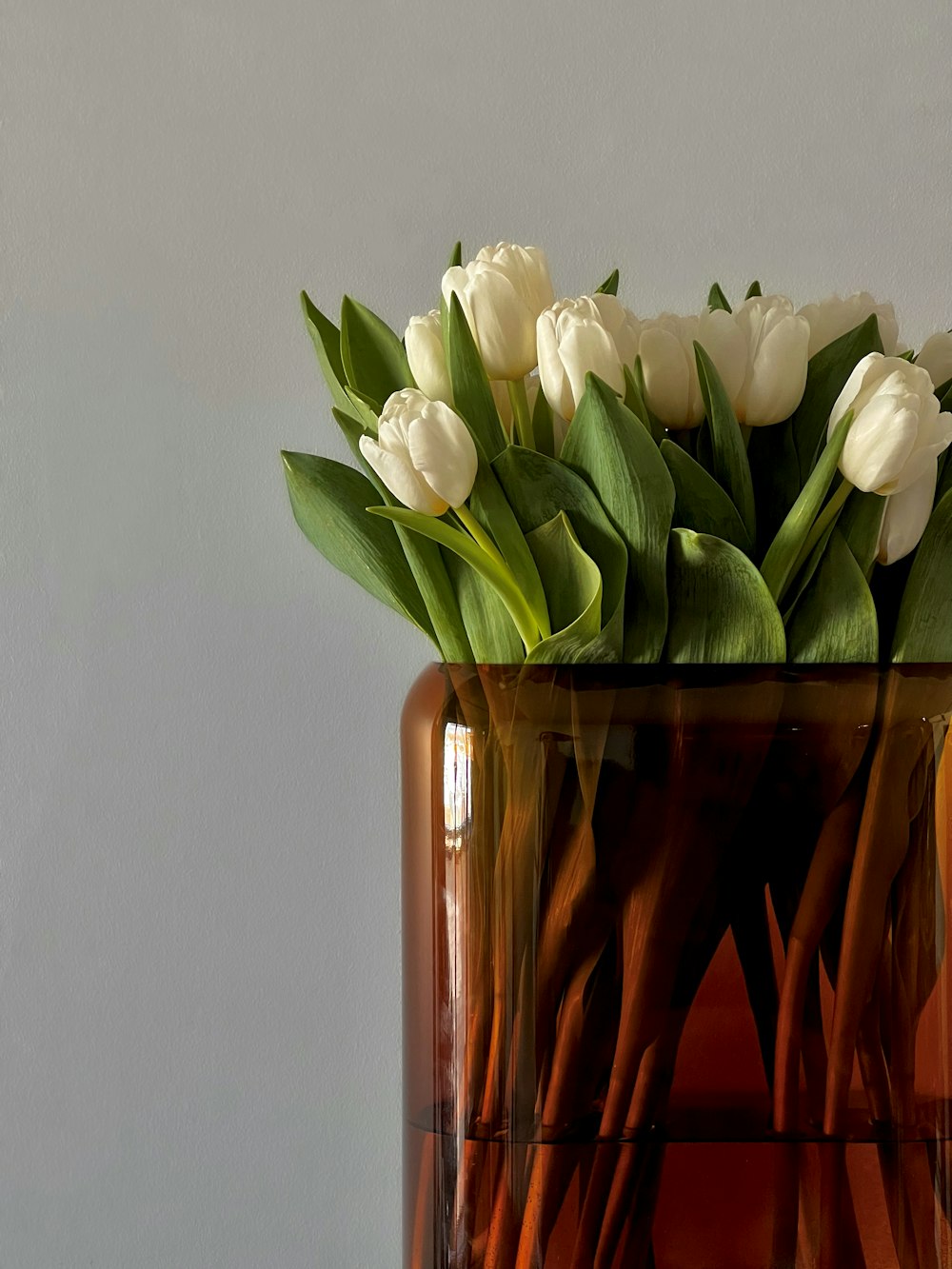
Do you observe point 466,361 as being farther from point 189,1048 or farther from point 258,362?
point 189,1048

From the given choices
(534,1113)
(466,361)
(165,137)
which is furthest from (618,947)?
(165,137)

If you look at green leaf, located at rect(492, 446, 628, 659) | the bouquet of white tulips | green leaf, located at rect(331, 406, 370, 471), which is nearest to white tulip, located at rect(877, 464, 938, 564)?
the bouquet of white tulips

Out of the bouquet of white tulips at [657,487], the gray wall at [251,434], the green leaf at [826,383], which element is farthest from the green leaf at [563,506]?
the gray wall at [251,434]

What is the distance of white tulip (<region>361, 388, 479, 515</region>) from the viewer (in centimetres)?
45

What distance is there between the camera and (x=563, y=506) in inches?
19.0

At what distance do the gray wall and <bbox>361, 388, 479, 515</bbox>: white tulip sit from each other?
244 millimetres

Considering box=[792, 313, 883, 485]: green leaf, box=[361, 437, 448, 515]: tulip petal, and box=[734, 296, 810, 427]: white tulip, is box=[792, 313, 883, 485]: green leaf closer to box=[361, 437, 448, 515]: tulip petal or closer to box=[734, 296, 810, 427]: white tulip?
box=[734, 296, 810, 427]: white tulip

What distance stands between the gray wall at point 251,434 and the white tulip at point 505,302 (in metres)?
0.20

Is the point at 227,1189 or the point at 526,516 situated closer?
the point at 526,516

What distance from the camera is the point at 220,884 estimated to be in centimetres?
68

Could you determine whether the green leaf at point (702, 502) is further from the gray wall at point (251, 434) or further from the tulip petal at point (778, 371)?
the gray wall at point (251, 434)

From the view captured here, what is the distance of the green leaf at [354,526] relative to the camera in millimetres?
528

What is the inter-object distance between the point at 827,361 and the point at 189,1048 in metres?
0.49

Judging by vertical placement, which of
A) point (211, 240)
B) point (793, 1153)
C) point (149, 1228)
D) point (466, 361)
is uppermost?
point (211, 240)
